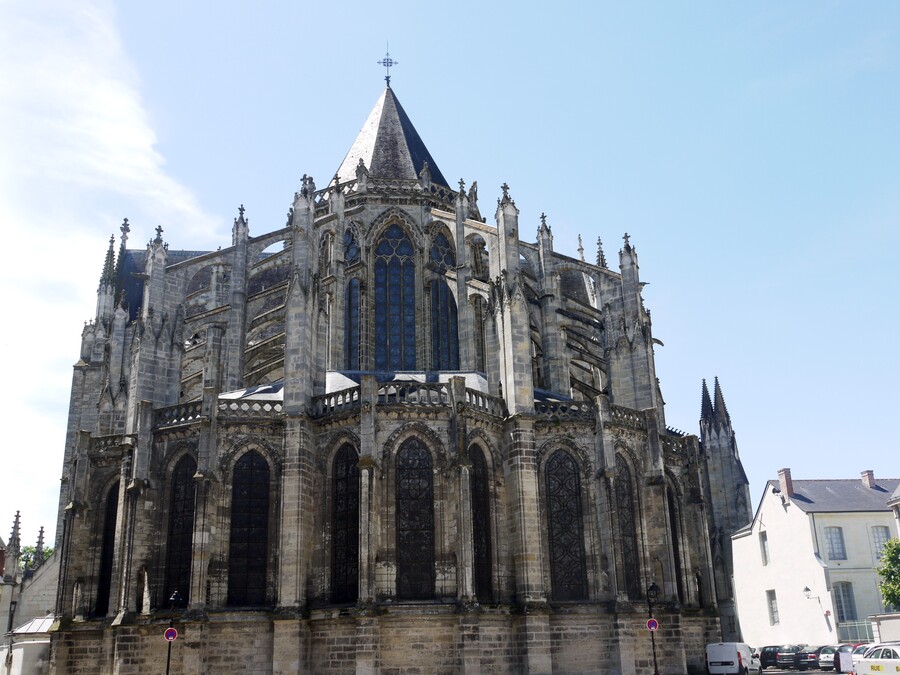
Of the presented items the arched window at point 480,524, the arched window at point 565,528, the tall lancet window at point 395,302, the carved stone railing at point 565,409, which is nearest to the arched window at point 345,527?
the arched window at point 480,524

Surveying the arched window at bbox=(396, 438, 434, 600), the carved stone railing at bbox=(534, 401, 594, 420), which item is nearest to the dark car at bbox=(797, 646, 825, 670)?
the carved stone railing at bbox=(534, 401, 594, 420)

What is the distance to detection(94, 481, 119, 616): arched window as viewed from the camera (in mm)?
23797

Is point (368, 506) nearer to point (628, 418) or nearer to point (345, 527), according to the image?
point (345, 527)

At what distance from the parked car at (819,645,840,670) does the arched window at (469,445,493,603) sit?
14868mm

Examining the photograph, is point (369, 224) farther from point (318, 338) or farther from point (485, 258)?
point (318, 338)

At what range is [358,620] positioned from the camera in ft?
68.0

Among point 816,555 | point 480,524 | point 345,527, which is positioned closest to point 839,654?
point 816,555

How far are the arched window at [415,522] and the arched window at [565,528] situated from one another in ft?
11.6

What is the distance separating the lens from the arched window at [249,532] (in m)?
22.2

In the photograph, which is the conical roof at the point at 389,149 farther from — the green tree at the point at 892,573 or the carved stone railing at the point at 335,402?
the green tree at the point at 892,573

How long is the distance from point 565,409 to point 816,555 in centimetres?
2010

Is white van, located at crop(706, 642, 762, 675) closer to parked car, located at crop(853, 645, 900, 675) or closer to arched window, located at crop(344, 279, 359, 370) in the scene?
parked car, located at crop(853, 645, 900, 675)

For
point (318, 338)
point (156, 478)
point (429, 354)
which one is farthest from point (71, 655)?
point (429, 354)

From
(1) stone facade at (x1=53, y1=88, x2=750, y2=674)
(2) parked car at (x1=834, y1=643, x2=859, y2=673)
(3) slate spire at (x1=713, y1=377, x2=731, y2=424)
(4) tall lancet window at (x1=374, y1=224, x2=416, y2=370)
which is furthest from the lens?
(3) slate spire at (x1=713, y1=377, x2=731, y2=424)
